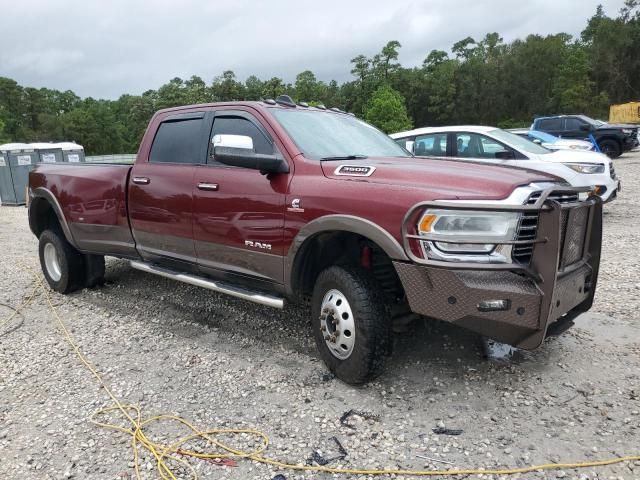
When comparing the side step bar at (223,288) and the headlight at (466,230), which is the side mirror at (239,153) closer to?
the side step bar at (223,288)

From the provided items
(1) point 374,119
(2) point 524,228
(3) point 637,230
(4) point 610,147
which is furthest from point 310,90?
(2) point 524,228

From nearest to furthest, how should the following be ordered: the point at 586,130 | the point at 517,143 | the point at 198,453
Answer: the point at 198,453 → the point at 517,143 → the point at 586,130

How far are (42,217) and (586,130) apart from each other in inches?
729

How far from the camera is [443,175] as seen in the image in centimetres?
297

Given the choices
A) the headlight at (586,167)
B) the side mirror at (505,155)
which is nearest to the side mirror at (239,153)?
the side mirror at (505,155)

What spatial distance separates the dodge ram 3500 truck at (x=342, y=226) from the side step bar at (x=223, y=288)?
2cm

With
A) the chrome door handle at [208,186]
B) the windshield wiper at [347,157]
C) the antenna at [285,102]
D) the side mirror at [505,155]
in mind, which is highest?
the antenna at [285,102]

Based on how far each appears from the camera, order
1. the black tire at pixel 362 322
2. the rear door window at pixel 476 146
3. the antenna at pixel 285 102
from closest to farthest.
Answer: the black tire at pixel 362 322 < the antenna at pixel 285 102 < the rear door window at pixel 476 146

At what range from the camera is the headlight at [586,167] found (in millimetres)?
8000

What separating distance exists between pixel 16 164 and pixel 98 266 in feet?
44.3

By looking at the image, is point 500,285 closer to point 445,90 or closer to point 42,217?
point 42,217

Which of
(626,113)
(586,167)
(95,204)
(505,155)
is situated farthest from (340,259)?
(626,113)

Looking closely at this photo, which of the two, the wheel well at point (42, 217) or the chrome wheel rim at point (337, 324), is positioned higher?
the wheel well at point (42, 217)

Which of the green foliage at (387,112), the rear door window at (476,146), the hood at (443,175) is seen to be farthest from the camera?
the green foliage at (387,112)
